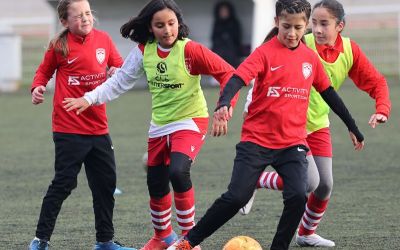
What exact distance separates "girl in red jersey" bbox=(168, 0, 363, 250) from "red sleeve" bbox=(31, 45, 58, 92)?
1.44 m

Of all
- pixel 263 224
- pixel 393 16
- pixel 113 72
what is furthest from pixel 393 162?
pixel 393 16

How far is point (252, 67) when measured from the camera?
19.9 feet

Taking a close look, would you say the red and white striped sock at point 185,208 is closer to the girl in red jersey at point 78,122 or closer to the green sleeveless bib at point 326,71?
the girl in red jersey at point 78,122

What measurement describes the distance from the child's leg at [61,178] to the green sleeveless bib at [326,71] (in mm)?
1528

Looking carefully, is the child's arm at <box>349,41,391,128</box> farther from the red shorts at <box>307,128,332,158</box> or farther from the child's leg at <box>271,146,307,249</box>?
the child's leg at <box>271,146,307,249</box>

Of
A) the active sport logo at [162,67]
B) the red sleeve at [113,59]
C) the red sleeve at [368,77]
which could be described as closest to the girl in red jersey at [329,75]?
the red sleeve at [368,77]

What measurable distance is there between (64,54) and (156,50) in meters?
0.64

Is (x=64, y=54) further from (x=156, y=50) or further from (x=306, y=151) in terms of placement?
(x=306, y=151)

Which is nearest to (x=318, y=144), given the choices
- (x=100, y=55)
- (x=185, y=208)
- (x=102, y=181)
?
(x=185, y=208)

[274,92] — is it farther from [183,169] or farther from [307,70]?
[183,169]

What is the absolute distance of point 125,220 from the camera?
8.05 meters

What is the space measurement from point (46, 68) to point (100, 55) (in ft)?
1.21

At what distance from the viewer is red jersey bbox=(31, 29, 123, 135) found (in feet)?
22.2

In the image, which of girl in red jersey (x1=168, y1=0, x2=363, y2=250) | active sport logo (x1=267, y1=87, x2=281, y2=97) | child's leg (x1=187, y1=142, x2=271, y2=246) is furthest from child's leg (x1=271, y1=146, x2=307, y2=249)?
active sport logo (x1=267, y1=87, x2=281, y2=97)
